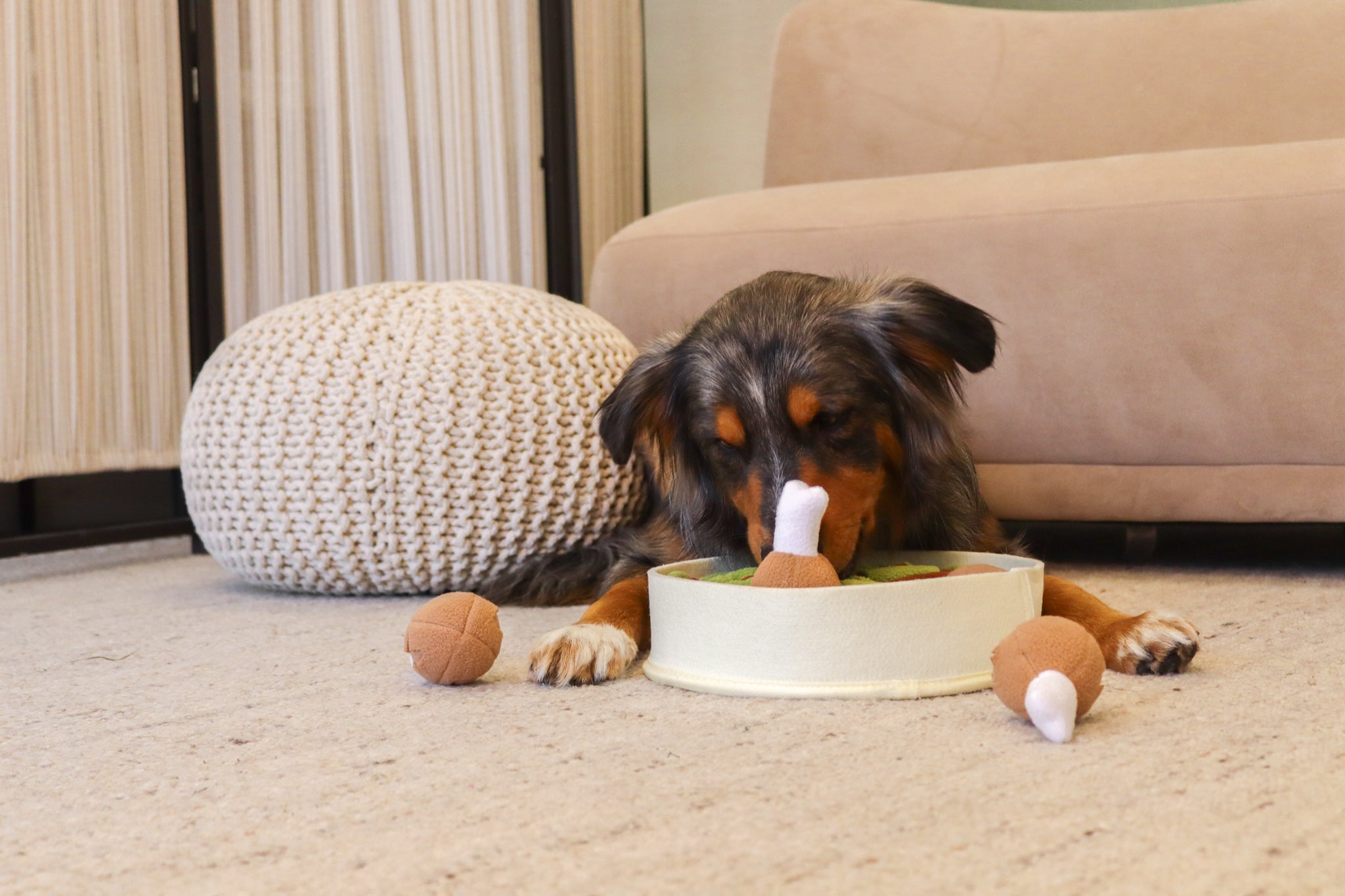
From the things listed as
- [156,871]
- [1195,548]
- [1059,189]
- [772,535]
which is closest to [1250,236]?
[1059,189]

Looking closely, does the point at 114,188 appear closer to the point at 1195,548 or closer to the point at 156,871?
the point at 156,871

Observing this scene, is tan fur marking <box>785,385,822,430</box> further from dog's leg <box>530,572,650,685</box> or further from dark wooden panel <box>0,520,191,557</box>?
dark wooden panel <box>0,520,191,557</box>

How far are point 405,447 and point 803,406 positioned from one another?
2.64ft

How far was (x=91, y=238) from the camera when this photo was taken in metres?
2.96

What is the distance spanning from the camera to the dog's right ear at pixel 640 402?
1928 mm

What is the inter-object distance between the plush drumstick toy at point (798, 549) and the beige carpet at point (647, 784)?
15cm

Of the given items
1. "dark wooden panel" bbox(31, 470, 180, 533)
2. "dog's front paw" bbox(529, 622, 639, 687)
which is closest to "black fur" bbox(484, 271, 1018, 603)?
"dog's front paw" bbox(529, 622, 639, 687)

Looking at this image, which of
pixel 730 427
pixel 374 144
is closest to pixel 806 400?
pixel 730 427

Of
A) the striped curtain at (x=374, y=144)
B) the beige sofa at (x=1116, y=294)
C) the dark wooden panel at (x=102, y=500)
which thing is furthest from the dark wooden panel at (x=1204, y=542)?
the dark wooden panel at (x=102, y=500)

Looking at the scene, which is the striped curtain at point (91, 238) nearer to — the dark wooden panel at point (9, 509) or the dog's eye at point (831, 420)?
the dark wooden panel at point (9, 509)

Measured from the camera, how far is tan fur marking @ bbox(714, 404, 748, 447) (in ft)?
5.74

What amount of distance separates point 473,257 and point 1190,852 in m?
3.56

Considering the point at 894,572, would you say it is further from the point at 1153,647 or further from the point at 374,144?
the point at 374,144

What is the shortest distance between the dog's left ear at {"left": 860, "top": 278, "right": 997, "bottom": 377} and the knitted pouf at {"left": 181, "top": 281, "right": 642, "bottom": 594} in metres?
0.66
